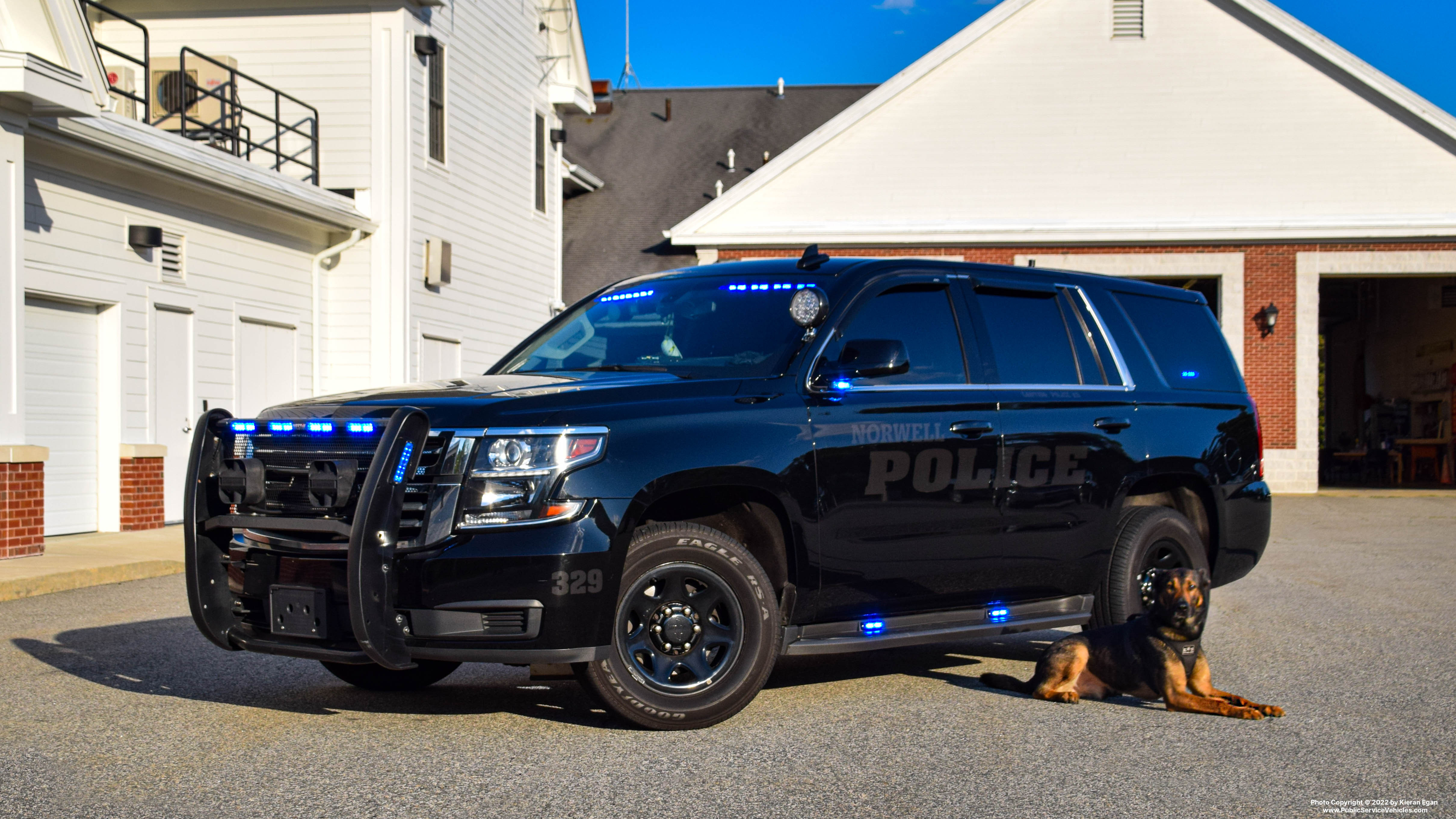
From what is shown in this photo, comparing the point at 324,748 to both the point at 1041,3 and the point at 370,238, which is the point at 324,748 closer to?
the point at 370,238

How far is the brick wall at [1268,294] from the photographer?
1011 inches

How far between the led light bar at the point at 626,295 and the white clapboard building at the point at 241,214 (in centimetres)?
771

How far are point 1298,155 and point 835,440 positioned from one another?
23067mm

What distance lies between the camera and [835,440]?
5855mm

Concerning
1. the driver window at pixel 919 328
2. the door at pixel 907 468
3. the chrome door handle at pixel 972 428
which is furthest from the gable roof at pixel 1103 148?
the chrome door handle at pixel 972 428

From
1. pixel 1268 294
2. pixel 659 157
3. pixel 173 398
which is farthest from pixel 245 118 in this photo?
pixel 1268 294

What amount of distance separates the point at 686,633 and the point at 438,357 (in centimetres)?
1728

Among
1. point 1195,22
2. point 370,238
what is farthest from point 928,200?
point 370,238

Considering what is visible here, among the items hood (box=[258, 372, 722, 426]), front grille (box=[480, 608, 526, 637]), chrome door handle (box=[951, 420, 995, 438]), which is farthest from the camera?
chrome door handle (box=[951, 420, 995, 438])

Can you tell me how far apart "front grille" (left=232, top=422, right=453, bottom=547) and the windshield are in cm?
124

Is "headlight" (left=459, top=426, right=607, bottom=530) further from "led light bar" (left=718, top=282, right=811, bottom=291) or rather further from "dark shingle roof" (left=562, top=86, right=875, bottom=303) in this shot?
"dark shingle roof" (left=562, top=86, right=875, bottom=303)

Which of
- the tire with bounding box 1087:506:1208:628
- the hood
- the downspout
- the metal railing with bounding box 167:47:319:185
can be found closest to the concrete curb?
the hood

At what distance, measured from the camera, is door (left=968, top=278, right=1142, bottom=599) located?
6496 mm

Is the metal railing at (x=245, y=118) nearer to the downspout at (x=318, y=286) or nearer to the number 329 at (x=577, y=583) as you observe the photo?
the downspout at (x=318, y=286)
